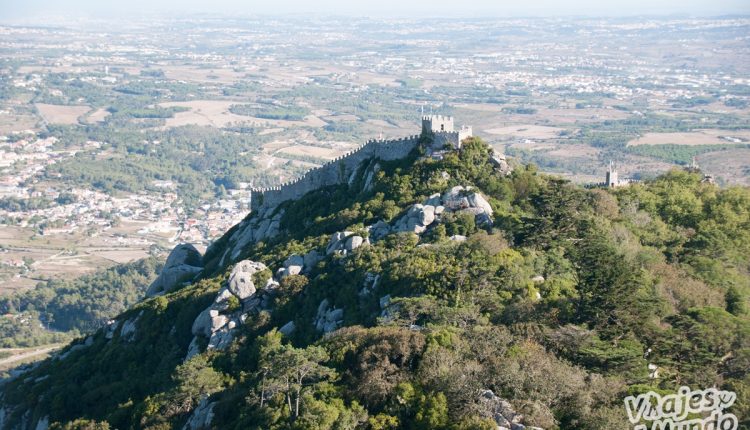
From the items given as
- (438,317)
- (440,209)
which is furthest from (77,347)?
(438,317)

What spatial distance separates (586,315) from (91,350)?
32.5 metres

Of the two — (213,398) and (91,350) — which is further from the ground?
(213,398)

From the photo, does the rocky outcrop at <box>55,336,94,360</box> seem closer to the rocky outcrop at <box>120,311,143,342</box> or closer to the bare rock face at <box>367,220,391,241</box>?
the rocky outcrop at <box>120,311,143,342</box>

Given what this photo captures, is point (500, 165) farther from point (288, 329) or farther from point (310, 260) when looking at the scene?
point (288, 329)

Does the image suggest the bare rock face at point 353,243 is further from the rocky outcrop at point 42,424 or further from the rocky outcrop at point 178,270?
the rocky outcrop at point 178,270

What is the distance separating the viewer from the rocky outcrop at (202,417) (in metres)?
35.2

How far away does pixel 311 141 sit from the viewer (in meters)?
195

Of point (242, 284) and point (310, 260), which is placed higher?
point (310, 260)

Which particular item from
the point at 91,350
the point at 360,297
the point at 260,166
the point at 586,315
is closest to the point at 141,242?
the point at 260,166

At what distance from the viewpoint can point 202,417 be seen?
35969 millimetres

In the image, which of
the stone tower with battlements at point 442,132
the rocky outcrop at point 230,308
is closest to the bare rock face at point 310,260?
the rocky outcrop at point 230,308

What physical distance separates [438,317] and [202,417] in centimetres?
1034

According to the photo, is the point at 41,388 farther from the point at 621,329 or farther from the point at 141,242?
the point at 141,242

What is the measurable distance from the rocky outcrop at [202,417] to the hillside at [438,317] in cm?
17
